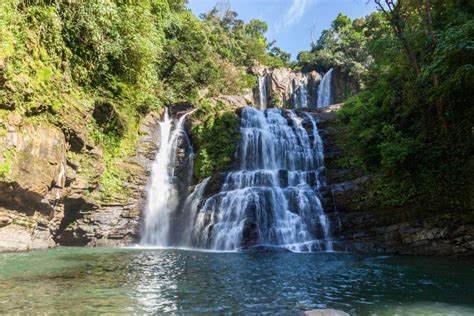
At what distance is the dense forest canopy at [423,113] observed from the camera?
10797 mm

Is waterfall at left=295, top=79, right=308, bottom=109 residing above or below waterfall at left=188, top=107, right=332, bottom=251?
above

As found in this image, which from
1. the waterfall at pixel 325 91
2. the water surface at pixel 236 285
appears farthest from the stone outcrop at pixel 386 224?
the waterfall at pixel 325 91

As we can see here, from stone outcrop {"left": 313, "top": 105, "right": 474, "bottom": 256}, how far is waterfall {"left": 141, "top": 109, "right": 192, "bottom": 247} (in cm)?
789

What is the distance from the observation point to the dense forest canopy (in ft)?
35.4

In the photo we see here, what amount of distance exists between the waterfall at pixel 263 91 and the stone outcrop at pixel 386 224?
21566mm

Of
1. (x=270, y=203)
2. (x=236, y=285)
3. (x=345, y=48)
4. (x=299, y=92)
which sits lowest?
(x=236, y=285)

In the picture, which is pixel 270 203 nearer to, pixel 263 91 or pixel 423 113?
pixel 423 113

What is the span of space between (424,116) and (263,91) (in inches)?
1013

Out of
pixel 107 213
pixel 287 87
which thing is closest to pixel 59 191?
pixel 107 213

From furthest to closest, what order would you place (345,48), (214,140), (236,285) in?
(345,48)
(214,140)
(236,285)

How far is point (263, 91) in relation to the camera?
125 ft

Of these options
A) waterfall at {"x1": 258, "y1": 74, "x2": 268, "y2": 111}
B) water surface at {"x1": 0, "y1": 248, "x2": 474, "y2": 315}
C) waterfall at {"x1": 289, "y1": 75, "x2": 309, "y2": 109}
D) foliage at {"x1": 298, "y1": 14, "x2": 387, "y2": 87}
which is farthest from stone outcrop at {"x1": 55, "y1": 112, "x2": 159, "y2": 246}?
foliage at {"x1": 298, "y1": 14, "x2": 387, "y2": 87}

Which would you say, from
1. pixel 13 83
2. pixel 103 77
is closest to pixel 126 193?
pixel 103 77

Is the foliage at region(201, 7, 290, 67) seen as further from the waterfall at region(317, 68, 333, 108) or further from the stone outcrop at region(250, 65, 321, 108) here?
the waterfall at region(317, 68, 333, 108)
